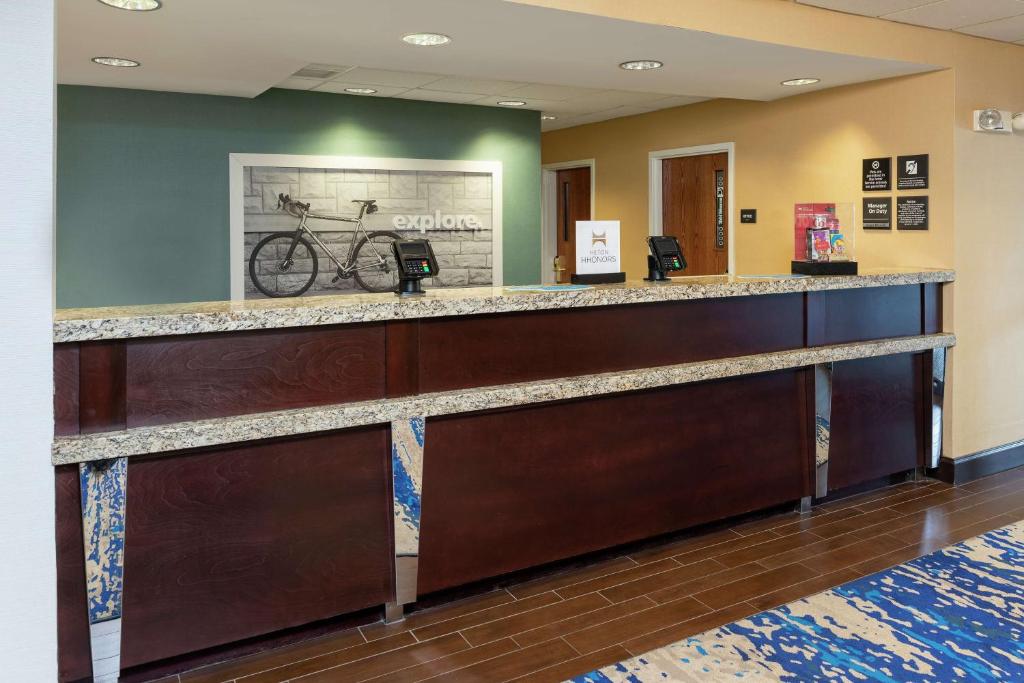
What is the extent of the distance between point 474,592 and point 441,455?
605 mm

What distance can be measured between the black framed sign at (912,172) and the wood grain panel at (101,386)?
4.18 m

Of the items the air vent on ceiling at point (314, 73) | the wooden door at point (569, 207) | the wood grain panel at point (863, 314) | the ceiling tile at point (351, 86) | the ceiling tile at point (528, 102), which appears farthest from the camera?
the wooden door at point (569, 207)

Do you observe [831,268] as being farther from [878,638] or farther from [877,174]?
[878,638]

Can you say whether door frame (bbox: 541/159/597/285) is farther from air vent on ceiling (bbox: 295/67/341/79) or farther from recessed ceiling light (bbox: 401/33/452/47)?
recessed ceiling light (bbox: 401/33/452/47)

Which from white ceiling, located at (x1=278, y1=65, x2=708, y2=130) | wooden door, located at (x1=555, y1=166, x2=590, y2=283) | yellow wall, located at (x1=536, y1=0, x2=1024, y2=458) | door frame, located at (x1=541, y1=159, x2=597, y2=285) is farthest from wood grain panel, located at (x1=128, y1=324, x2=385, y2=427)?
door frame, located at (x1=541, y1=159, x2=597, y2=285)

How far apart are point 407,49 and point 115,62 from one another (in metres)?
1.76

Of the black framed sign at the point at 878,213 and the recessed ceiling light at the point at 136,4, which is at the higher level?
the recessed ceiling light at the point at 136,4

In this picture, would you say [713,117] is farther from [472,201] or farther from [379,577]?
[379,577]

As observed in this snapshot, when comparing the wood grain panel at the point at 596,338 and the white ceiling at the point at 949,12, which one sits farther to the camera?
the white ceiling at the point at 949,12

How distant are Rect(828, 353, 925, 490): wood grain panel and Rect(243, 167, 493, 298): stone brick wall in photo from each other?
→ 11.5 feet

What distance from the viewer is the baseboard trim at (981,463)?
15.1 feet

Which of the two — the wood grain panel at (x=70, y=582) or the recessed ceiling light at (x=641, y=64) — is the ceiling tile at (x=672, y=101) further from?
the wood grain panel at (x=70, y=582)

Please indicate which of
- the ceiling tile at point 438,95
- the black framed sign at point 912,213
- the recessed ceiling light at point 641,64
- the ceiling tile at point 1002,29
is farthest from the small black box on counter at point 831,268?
the ceiling tile at point 438,95

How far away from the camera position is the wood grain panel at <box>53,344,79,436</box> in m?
2.33
